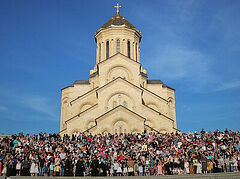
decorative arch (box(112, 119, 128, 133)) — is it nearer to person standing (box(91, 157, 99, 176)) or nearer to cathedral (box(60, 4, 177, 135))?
cathedral (box(60, 4, 177, 135))

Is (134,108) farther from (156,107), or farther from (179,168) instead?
(179,168)

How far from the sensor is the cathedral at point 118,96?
25812 mm

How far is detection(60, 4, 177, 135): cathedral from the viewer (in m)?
25.8

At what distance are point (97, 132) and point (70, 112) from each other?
8.02 m

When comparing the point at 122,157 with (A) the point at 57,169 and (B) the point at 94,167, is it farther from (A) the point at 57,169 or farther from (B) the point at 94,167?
(A) the point at 57,169

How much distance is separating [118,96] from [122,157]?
13.1 m

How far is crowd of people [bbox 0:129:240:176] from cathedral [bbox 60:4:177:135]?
4330 millimetres

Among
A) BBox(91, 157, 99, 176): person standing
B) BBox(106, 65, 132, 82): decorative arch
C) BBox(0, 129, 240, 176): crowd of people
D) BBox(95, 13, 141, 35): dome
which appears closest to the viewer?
BBox(91, 157, 99, 176): person standing

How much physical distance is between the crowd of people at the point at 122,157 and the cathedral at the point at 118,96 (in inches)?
170

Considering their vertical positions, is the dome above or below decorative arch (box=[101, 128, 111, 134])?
above

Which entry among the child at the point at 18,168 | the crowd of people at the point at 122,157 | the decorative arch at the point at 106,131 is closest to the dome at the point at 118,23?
the decorative arch at the point at 106,131

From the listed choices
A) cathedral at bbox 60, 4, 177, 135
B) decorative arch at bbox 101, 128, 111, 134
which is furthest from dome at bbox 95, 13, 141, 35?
decorative arch at bbox 101, 128, 111, 134

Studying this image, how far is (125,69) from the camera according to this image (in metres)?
33.1

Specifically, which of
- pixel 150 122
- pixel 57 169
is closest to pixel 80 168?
pixel 57 169
